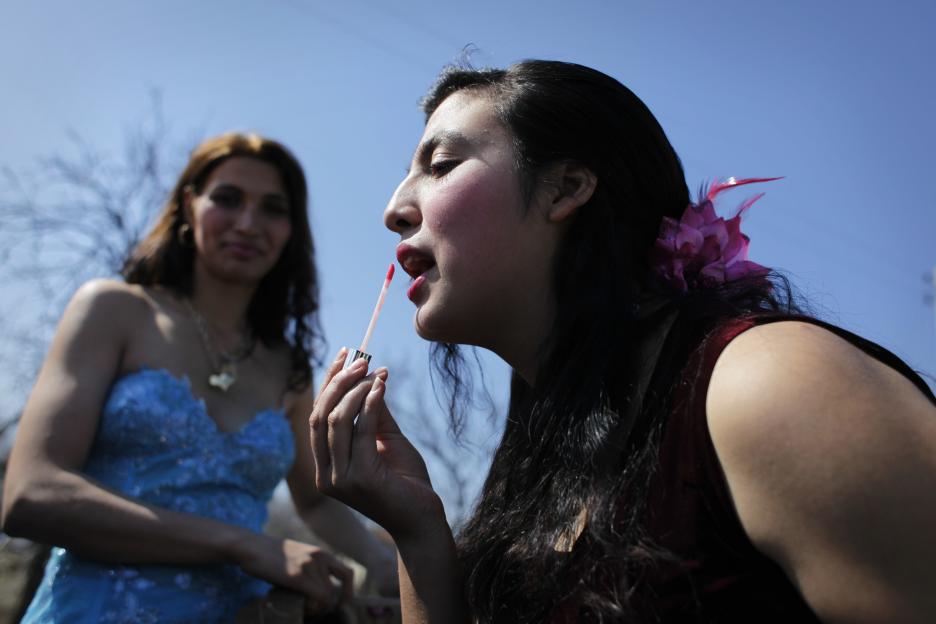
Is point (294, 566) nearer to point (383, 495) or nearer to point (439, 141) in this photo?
point (383, 495)

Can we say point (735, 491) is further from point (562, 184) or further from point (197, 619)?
point (197, 619)

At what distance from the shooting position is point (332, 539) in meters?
3.18

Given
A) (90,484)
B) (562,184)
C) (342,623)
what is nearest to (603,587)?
(562,184)

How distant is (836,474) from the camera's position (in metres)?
1.18

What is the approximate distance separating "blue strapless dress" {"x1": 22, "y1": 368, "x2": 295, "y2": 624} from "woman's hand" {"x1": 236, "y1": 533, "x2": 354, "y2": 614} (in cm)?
19

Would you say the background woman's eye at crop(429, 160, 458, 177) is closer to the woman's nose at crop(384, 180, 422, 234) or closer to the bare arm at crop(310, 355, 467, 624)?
the woman's nose at crop(384, 180, 422, 234)

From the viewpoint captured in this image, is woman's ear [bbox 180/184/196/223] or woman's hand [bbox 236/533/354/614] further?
woman's ear [bbox 180/184/196/223]

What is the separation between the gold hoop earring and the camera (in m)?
3.17

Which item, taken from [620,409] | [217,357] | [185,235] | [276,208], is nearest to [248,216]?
[276,208]

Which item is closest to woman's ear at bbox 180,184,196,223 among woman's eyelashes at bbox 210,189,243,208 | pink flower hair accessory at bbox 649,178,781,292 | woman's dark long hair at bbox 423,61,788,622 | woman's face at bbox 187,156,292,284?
woman's face at bbox 187,156,292,284

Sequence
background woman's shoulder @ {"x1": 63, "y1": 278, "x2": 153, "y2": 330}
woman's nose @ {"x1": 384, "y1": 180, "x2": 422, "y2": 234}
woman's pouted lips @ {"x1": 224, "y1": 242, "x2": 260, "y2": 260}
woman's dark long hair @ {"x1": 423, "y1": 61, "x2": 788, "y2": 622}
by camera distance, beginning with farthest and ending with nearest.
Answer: woman's pouted lips @ {"x1": 224, "y1": 242, "x2": 260, "y2": 260} → background woman's shoulder @ {"x1": 63, "y1": 278, "x2": 153, "y2": 330} → woman's nose @ {"x1": 384, "y1": 180, "x2": 422, "y2": 234} → woman's dark long hair @ {"x1": 423, "y1": 61, "x2": 788, "y2": 622}

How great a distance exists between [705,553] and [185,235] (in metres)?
2.44

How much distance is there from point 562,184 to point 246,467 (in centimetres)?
149

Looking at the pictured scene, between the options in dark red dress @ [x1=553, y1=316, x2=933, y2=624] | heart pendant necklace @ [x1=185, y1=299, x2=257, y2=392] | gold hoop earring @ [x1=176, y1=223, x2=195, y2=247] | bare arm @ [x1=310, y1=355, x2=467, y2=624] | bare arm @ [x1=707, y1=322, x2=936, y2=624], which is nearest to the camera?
bare arm @ [x1=707, y1=322, x2=936, y2=624]
